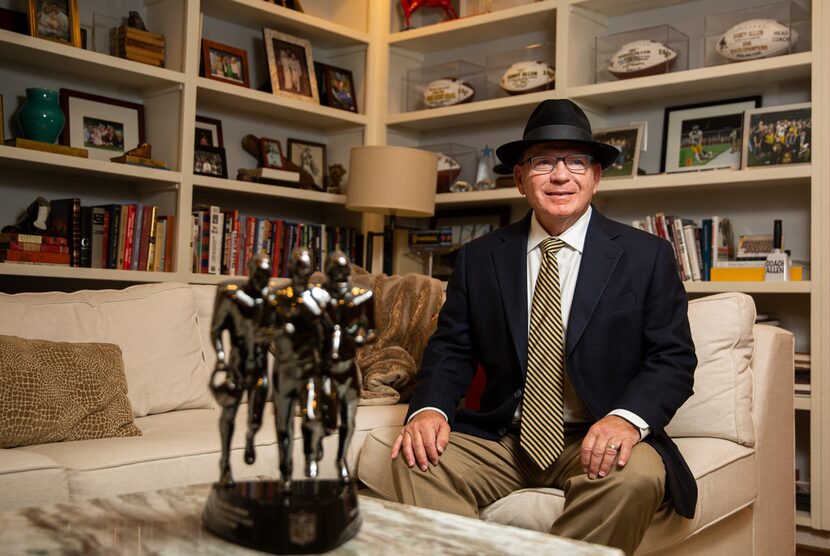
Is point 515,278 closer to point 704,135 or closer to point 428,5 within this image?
point 704,135

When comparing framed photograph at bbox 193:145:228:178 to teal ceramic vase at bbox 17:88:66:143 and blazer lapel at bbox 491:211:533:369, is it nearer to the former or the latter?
teal ceramic vase at bbox 17:88:66:143

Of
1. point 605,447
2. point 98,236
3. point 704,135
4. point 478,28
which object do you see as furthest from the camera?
point 478,28

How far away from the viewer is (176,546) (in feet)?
3.82

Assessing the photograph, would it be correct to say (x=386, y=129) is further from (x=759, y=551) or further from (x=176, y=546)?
(x=176, y=546)

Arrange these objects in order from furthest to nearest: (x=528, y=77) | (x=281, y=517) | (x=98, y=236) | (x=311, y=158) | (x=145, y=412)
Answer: (x=311, y=158) → (x=528, y=77) → (x=98, y=236) → (x=145, y=412) → (x=281, y=517)

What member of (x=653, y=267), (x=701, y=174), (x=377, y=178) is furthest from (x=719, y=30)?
(x=653, y=267)

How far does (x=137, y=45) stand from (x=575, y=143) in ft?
7.35

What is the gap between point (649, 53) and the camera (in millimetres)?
3580

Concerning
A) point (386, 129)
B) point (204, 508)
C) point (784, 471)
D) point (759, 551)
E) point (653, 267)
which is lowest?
point (759, 551)

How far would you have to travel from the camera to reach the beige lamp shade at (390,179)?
3.77 meters

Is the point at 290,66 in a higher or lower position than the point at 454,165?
higher

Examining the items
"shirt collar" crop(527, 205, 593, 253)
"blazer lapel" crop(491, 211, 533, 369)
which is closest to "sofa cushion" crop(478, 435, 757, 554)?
"blazer lapel" crop(491, 211, 533, 369)

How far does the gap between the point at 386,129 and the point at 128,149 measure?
132cm

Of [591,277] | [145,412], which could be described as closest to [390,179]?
[145,412]
